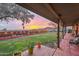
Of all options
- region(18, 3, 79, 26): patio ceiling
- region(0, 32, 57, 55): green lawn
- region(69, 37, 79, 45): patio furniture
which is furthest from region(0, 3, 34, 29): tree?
region(69, 37, 79, 45): patio furniture

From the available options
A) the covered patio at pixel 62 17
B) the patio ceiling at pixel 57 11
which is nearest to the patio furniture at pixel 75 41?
the covered patio at pixel 62 17

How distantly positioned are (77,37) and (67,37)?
107mm

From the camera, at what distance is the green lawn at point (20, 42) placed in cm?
239

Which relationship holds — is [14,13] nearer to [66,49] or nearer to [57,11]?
[57,11]

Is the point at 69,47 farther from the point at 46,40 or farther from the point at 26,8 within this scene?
the point at 26,8

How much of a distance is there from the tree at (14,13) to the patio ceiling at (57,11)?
57 mm

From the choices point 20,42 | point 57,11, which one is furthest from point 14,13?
point 57,11

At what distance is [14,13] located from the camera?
2395 millimetres

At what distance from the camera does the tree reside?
2375 mm

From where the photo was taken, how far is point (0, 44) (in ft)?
7.88

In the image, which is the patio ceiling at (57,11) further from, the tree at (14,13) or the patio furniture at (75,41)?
the patio furniture at (75,41)

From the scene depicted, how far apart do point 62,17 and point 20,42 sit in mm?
507

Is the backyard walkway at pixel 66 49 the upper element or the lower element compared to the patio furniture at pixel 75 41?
lower

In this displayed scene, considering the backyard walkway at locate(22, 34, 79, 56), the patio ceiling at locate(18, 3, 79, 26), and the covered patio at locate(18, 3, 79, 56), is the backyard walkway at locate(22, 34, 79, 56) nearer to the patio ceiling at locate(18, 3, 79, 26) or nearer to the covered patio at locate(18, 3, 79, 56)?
the covered patio at locate(18, 3, 79, 56)
